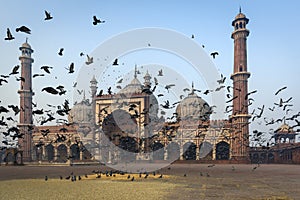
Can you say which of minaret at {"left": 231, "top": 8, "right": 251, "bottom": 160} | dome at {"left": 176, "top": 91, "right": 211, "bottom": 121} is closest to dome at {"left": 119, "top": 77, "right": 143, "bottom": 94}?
dome at {"left": 176, "top": 91, "right": 211, "bottom": 121}

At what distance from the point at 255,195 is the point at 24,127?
48142 millimetres

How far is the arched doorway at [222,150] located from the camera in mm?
48062

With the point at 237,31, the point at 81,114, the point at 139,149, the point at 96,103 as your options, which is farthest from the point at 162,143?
the point at 237,31

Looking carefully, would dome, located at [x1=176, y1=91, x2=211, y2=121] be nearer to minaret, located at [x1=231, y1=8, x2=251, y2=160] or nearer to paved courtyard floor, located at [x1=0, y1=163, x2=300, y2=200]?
minaret, located at [x1=231, y1=8, x2=251, y2=160]

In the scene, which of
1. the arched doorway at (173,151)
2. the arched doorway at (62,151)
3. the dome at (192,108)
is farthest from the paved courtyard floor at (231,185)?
the arched doorway at (62,151)

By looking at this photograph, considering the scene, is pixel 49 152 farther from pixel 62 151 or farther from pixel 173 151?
pixel 173 151

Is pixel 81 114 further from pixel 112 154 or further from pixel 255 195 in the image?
pixel 255 195

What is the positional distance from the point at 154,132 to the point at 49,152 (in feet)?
68.7

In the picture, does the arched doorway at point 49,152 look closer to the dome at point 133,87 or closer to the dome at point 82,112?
the dome at point 82,112

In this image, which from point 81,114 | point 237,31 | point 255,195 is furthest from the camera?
point 81,114

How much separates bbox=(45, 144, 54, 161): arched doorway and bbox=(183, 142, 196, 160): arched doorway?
24192 millimetres

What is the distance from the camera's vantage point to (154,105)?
56.8 meters

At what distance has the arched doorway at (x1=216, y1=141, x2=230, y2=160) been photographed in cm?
4806

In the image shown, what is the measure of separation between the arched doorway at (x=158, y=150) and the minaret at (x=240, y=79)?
11.1 m
